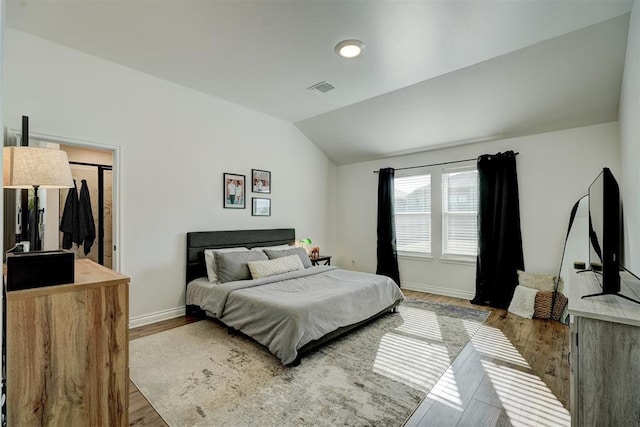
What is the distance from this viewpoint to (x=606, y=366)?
143 centimetres

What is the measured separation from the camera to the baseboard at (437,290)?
4.59 m

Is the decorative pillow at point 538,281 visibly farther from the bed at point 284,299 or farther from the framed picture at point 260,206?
the framed picture at point 260,206

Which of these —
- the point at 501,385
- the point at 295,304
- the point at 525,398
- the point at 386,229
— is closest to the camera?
the point at 525,398

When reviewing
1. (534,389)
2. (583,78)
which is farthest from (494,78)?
(534,389)

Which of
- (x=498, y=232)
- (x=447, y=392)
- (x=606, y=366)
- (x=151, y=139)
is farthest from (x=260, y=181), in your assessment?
(x=606, y=366)

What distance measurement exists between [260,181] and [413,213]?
8.37ft

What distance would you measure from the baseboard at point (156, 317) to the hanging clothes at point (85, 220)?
166 cm

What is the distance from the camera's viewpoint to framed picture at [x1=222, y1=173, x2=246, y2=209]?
4262 mm

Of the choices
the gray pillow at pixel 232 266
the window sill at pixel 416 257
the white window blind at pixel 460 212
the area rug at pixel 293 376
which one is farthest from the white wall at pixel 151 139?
the white window blind at pixel 460 212

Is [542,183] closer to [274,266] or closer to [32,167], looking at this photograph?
[274,266]

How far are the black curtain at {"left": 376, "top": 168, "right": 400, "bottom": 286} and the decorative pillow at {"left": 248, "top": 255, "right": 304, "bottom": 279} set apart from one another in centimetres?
179

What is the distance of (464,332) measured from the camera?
3281mm

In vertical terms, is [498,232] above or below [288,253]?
above

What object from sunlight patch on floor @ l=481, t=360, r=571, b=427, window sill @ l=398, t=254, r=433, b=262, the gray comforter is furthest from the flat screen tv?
window sill @ l=398, t=254, r=433, b=262
